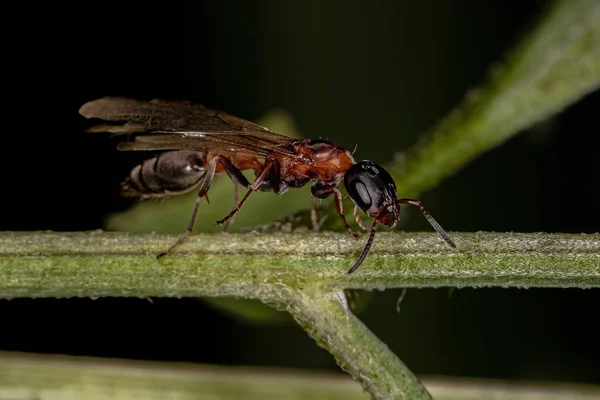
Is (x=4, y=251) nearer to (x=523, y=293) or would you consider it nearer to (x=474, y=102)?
(x=474, y=102)

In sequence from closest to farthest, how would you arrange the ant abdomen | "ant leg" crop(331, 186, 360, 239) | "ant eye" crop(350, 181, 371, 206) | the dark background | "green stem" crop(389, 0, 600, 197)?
→ "ant leg" crop(331, 186, 360, 239)
"green stem" crop(389, 0, 600, 197)
"ant eye" crop(350, 181, 371, 206)
the ant abdomen
the dark background

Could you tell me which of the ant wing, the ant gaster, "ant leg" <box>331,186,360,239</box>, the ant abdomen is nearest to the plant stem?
"ant leg" <box>331,186,360,239</box>

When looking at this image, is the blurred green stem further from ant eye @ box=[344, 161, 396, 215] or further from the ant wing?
the ant wing

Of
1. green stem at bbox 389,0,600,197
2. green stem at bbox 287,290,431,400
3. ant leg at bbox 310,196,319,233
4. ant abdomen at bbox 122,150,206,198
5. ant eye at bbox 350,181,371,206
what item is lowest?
green stem at bbox 287,290,431,400

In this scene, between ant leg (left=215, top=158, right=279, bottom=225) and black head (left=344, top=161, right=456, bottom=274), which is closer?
black head (left=344, top=161, right=456, bottom=274)

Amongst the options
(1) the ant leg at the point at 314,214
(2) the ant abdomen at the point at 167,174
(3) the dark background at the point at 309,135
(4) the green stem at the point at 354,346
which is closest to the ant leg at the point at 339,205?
(1) the ant leg at the point at 314,214

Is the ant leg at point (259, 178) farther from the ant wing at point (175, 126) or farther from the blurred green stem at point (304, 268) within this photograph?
the blurred green stem at point (304, 268)

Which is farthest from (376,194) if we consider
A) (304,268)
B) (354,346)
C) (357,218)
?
(354,346)
